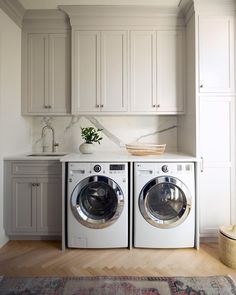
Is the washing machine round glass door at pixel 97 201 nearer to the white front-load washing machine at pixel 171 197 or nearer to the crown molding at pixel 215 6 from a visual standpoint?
the white front-load washing machine at pixel 171 197

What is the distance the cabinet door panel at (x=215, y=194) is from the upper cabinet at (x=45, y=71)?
1799mm

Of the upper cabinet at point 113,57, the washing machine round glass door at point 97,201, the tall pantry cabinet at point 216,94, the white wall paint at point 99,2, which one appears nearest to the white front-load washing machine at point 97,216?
the washing machine round glass door at point 97,201

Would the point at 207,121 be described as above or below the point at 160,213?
above

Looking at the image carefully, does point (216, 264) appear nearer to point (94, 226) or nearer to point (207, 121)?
point (94, 226)

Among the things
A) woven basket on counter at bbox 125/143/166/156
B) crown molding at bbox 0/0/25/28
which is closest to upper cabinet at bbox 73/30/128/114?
woven basket on counter at bbox 125/143/166/156

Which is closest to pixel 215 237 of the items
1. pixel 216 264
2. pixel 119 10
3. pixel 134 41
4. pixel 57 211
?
pixel 216 264

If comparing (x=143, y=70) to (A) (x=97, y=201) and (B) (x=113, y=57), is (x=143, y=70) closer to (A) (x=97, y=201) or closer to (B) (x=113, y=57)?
(B) (x=113, y=57)

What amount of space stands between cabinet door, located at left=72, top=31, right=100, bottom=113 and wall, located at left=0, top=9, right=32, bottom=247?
0.68 meters

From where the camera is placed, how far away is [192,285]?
5.75 feet

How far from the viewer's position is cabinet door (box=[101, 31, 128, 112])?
2.62 metres

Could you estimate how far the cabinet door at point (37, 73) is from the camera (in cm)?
268

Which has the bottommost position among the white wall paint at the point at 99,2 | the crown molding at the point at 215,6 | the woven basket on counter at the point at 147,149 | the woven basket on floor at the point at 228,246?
the woven basket on floor at the point at 228,246

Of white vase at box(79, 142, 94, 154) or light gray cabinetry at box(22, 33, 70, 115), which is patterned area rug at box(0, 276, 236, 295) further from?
light gray cabinetry at box(22, 33, 70, 115)

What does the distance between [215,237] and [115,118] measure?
6.20ft
